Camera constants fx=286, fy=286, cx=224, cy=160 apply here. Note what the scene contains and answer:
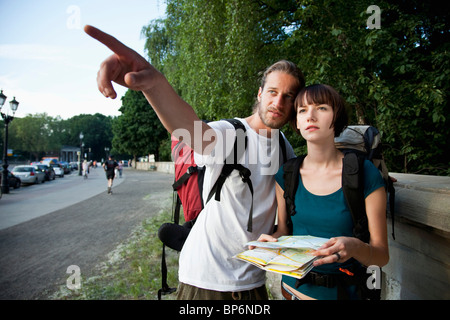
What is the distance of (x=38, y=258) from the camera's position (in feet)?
17.7

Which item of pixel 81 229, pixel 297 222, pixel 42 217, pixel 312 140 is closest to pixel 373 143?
pixel 312 140

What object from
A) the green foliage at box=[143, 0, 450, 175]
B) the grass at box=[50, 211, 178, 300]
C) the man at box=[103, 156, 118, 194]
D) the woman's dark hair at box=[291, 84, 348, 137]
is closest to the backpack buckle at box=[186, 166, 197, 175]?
the woman's dark hair at box=[291, 84, 348, 137]

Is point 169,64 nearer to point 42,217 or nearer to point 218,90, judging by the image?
point 218,90

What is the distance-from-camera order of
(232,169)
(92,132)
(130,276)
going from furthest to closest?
(92,132) < (130,276) < (232,169)

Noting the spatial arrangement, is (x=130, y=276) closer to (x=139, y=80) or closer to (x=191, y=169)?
(x=191, y=169)

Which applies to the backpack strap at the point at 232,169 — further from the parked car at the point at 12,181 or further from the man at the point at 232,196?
the parked car at the point at 12,181

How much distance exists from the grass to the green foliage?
3.64m

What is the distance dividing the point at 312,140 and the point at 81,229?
7631 mm

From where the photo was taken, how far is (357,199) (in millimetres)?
1429

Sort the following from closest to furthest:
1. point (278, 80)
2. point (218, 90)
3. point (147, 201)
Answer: point (278, 80), point (218, 90), point (147, 201)

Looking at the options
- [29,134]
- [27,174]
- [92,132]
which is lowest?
[27,174]

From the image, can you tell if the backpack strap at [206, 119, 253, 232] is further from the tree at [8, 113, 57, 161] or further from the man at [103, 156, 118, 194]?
the tree at [8, 113, 57, 161]

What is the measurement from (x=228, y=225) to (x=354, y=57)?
463 cm

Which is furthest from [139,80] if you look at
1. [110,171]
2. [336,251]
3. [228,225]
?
[110,171]
